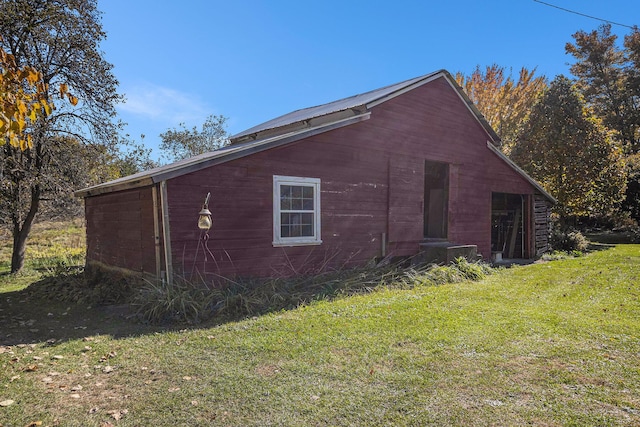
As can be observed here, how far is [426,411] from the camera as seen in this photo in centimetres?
315

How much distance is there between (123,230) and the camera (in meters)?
8.68

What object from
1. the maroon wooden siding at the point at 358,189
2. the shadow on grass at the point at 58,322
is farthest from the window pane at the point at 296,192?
the shadow on grass at the point at 58,322

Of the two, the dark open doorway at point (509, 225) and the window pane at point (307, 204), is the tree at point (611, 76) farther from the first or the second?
the window pane at point (307, 204)

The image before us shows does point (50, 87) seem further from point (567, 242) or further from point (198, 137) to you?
point (567, 242)

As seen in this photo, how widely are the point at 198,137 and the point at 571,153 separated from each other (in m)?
23.4

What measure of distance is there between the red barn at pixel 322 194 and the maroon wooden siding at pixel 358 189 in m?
0.02

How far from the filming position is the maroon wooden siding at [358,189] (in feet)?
24.1

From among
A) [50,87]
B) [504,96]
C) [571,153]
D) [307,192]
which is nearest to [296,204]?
[307,192]

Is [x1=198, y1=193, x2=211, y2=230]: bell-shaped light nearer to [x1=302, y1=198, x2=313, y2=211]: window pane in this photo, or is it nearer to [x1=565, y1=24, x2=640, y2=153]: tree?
[x1=302, y1=198, x2=313, y2=211]: window pane

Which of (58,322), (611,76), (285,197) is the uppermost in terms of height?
(611,76)

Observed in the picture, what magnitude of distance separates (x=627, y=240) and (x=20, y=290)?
26052 millimetres

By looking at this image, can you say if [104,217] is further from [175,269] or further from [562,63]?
[562,63]

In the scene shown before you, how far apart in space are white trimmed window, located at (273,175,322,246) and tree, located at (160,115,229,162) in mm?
21698

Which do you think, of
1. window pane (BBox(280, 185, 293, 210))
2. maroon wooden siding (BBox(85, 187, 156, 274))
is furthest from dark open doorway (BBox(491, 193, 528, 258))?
maroon wooden siding (BBox(85, 187, 156, 274))
